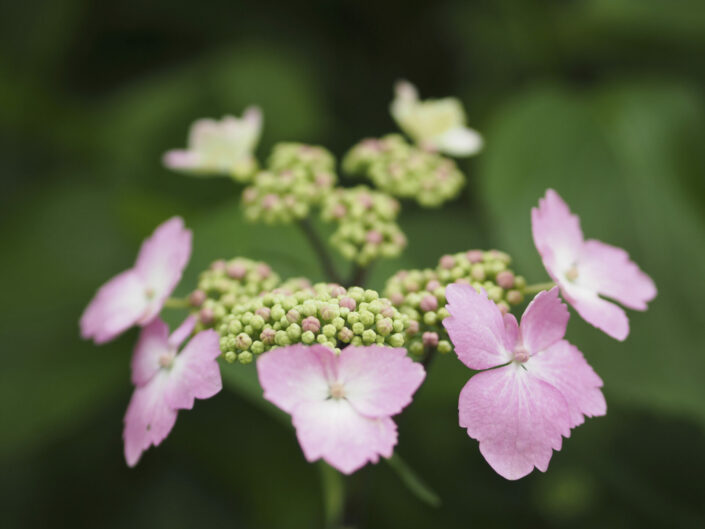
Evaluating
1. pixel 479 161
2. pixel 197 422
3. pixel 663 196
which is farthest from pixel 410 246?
pixel 197 422

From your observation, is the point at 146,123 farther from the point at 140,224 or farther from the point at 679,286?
the point at 679,286

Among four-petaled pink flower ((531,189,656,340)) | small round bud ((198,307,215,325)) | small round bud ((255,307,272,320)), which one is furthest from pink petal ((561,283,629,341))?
small round bud ((198,307,215,325))

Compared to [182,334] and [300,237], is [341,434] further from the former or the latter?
[300,237]

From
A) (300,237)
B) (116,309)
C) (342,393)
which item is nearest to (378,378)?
(342,393)

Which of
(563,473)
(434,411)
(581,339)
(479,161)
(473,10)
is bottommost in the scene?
(563,473)

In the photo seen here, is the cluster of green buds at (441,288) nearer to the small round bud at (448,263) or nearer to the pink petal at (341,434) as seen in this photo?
the small round bud at (448,263)

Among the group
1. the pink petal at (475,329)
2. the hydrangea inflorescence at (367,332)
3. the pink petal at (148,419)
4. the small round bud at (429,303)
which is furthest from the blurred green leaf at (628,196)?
the pink petal at (148,419)

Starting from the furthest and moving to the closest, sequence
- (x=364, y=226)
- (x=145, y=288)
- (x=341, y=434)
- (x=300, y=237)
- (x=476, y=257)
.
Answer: (x=300, y=237) < (x=364, y=226) < (x=145, y=288) < (x=476, y=257) < (x=341, y=434)
